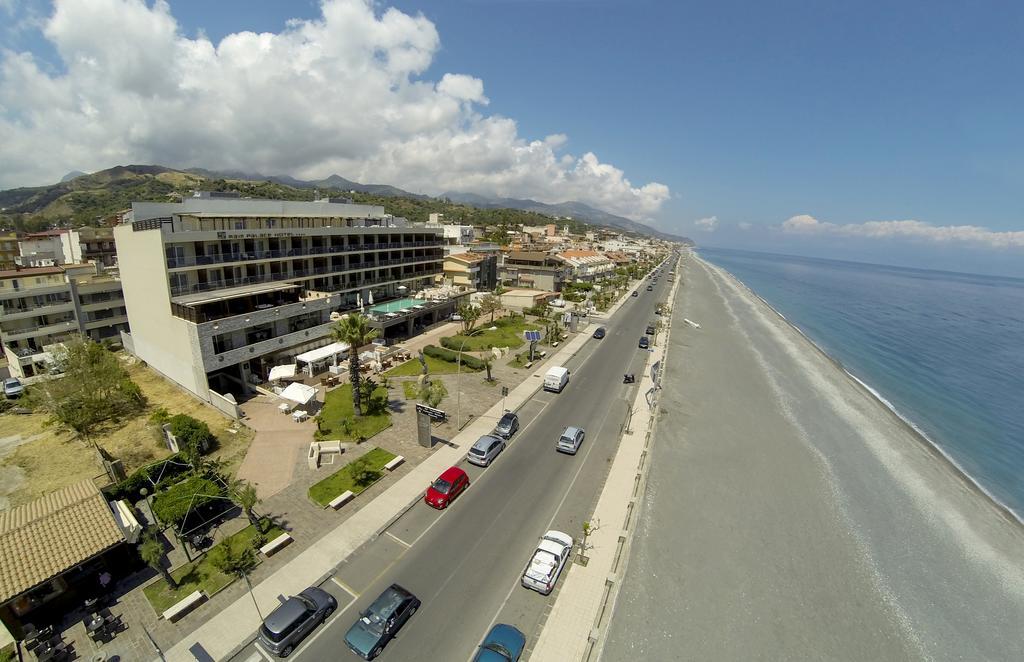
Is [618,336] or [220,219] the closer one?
[220,219]

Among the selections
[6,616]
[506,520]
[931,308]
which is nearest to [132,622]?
[6,616]

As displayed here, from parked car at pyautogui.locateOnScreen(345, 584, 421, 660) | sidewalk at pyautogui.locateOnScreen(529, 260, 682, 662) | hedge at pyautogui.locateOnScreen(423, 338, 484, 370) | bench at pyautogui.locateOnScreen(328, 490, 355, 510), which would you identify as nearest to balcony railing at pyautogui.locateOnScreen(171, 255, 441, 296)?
hedge at pyautogui.locateOnScreen(423, 338, 484, 370)

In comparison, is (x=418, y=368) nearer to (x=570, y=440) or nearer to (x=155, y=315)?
(x=570, y=440)

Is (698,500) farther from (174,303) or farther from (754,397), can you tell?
(174,303)

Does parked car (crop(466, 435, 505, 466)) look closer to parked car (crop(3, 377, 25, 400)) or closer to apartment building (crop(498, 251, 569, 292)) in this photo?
parked car (crop(3, 377, 25, 400))

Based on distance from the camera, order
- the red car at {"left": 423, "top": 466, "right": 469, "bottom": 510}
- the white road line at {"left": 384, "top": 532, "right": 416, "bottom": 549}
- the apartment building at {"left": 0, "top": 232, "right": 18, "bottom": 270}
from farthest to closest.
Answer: the apartment building at {"left": 0, "top": 232, "right": 18, "bottom": 270}, the red car at {"left": 423, "top": 466, "right": 469, "bottom": 510}, the white road line at {"left": 384, "top": 532, "right": 416, "bottom": 549}
